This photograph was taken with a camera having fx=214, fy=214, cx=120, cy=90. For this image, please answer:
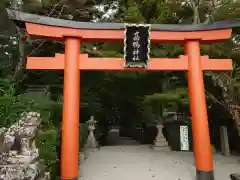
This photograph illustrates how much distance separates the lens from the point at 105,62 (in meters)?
6.00

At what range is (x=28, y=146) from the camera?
13.0 ft

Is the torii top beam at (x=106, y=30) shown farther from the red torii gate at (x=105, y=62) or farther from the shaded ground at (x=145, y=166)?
the shaded ground at (x=145, y=166)

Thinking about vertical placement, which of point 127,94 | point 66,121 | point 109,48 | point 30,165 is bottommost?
point 30,165

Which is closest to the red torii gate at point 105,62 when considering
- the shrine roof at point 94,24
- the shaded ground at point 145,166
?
the shrine roof at point 94,24

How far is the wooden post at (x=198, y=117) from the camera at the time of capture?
5688mm

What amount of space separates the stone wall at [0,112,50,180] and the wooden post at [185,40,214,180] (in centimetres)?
406

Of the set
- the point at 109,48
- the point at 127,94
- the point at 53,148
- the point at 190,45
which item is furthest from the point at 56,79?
the point at 190,45

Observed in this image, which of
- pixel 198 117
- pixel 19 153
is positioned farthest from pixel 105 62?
pixel 19 153

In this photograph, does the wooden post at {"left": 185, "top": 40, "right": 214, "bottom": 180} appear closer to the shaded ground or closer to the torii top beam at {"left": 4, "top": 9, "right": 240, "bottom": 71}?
the torii top beam at {"left": 4, "top": 9, "right": 240, "bottom": 71}

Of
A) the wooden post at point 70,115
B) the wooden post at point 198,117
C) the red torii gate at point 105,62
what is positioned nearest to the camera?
the wooden post at point 70,115

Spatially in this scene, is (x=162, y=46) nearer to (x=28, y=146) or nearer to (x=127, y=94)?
(x=127, y=94)

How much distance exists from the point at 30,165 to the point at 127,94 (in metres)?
9.01

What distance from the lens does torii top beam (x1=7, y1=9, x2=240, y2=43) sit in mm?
5789

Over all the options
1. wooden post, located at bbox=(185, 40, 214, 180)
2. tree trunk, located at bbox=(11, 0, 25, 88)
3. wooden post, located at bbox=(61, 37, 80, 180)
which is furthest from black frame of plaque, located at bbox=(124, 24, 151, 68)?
tree trunk, located at bbox=(11, 0, 25, 88)
